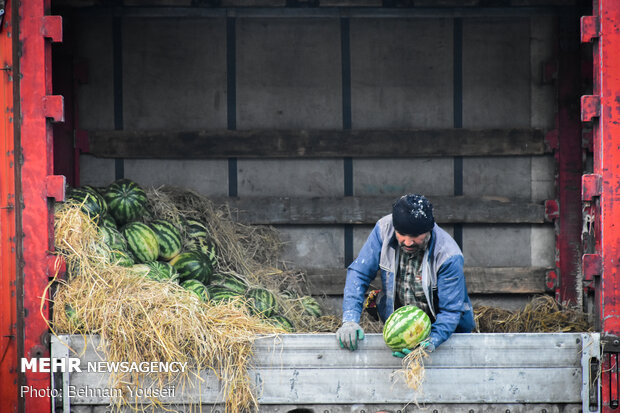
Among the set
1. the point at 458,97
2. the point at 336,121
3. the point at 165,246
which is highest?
the point at 458,97

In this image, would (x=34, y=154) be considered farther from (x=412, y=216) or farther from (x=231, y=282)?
(x=412, y=216)

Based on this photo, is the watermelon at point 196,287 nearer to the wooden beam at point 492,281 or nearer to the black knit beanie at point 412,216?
the wooden beam at point 492,281

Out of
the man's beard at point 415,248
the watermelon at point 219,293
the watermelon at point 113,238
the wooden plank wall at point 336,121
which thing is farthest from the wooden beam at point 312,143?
the man's beard at point 415,248

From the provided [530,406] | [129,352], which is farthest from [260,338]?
[530,406]

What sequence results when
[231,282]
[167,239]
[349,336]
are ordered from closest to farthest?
1. [349,336]
2. [167,239]
3. [231,282]

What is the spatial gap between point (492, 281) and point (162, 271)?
311cm

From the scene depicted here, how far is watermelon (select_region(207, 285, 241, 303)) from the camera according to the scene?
568 cm

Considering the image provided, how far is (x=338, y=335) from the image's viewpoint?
438cm

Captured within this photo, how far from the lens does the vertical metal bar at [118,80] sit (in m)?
6.96

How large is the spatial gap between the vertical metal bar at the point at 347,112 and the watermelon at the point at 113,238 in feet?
7.25

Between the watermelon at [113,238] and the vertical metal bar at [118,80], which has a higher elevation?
the vertical metal bar at [118,80]

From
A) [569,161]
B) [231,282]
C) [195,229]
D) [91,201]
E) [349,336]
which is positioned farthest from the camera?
[569,161]

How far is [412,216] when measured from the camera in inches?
172

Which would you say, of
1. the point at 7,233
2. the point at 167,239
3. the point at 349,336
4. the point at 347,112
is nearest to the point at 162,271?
the point at 167,239
